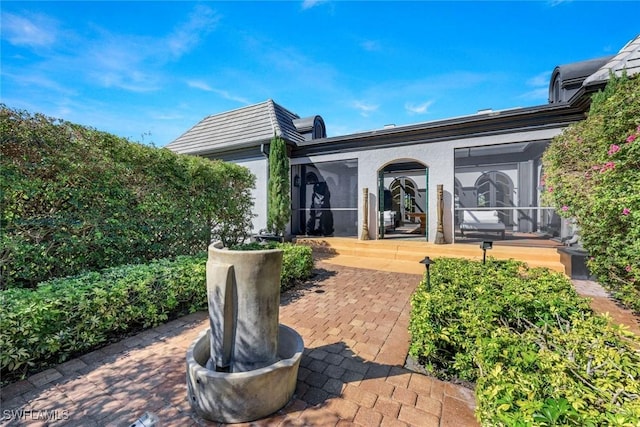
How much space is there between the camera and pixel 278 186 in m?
9.04

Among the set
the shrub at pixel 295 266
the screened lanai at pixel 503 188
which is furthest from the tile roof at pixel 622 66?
the shrub at pixel 295 266

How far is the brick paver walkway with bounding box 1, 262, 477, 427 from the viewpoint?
2023mm

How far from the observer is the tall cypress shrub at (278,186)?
8.98 m

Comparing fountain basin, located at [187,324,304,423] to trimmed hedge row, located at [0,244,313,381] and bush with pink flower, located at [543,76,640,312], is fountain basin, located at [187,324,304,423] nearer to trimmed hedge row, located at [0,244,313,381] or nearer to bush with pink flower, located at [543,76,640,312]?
trimmed hedge row, located at [0,244,313,381]

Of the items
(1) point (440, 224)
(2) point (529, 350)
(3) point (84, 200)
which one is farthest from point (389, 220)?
(3) point (84, 200)

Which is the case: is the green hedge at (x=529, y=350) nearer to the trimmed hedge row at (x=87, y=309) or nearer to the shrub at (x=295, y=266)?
the shrub at (x=295, y=266)

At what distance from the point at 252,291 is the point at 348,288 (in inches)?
138

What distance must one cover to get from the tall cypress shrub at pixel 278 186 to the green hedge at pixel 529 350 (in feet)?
21.0

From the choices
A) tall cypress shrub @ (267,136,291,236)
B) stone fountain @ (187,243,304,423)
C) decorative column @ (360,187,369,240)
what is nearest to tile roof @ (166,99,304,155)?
tall cypress shrub @ (267,136,291,236)

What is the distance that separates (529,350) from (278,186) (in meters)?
8.10

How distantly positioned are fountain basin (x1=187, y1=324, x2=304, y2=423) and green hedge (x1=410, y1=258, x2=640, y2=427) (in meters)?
1.41

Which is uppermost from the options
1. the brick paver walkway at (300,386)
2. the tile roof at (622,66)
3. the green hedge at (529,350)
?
the tile roof at (622,66)

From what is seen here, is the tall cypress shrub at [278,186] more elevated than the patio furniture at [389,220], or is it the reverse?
the tall cypress shrub at [278,186]

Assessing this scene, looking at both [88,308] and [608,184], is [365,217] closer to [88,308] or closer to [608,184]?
[608,184]
